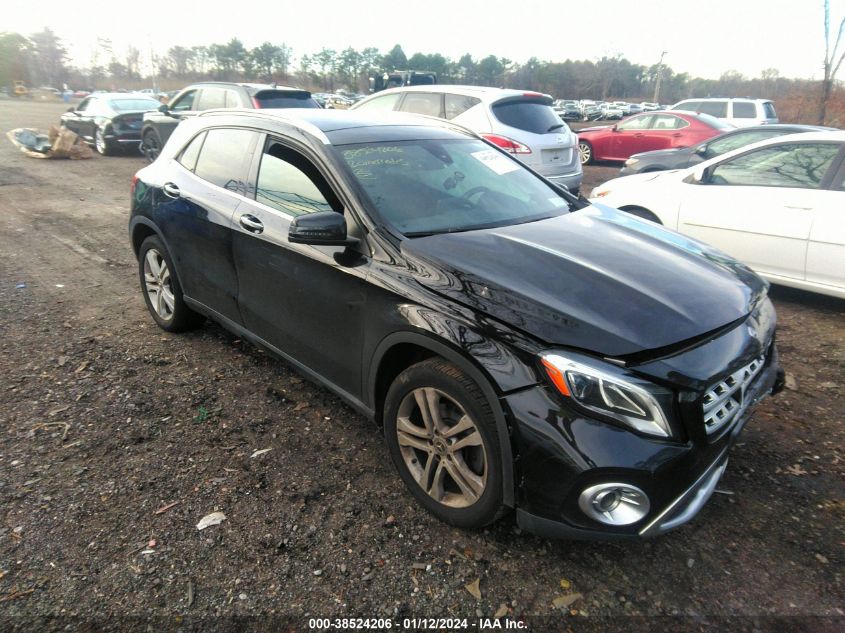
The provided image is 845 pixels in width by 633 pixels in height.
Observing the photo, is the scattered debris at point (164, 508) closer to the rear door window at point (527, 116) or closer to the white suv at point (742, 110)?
the rear door window at point (527, 116)

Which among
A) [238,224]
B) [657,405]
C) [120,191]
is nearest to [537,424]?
[657,405]

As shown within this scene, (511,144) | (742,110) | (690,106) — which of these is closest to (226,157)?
(511,144)

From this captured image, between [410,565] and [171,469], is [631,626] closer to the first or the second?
[410,565]

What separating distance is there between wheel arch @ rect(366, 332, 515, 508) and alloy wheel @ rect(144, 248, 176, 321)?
7.58ft

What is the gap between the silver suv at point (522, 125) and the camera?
309 inches

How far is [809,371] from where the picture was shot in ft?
13.1

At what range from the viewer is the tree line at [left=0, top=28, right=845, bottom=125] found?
7388cm

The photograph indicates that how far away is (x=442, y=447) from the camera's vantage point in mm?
2482

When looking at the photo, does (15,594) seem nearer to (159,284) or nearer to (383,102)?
(159,284)

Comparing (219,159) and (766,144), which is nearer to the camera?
(219,159)

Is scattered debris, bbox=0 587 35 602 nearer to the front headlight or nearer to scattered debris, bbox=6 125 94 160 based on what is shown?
the front headlight

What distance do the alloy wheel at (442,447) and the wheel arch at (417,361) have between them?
0.12 meters

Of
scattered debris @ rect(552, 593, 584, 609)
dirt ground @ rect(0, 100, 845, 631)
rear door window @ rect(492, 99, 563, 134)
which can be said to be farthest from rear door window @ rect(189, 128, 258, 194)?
rear door window @ rect(492, 99, 563, 134)

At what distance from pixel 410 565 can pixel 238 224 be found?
2.15m
